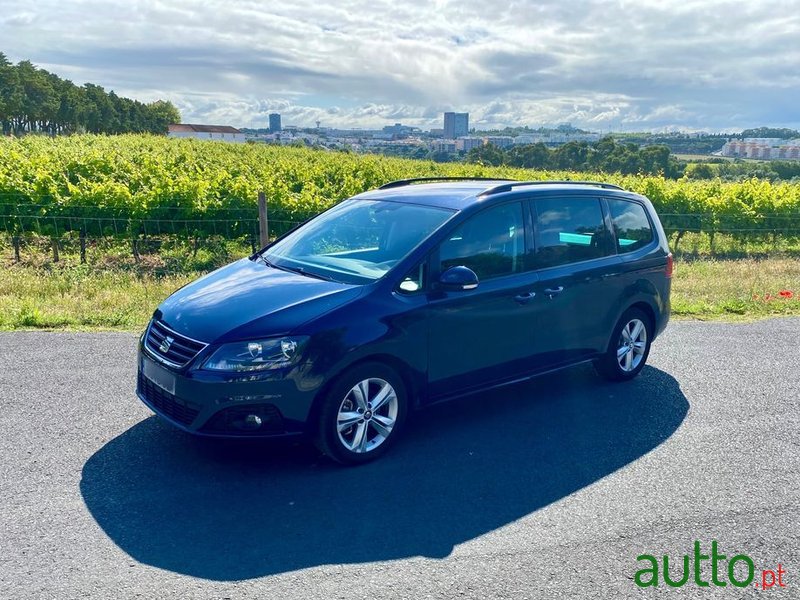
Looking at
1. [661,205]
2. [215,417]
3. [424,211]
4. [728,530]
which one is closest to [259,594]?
[215,417]

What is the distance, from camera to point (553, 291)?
5566 millimetres

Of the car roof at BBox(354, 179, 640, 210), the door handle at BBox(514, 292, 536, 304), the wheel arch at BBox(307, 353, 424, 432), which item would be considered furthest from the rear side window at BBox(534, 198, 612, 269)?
the wheel arch at BBox(307, 353, 424, 432)

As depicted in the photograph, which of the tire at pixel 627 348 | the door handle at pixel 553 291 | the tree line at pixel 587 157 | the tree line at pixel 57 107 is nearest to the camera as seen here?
the door handle at pixel 553 291

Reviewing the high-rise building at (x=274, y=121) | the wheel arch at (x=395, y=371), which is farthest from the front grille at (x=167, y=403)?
the high-rise building at (x=274, y=121)

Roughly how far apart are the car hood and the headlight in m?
0.06

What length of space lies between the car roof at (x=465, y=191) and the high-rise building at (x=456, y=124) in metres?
60.0

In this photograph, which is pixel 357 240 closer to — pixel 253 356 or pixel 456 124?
pixel 253 356

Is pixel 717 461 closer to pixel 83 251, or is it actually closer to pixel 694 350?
pixel 694 350

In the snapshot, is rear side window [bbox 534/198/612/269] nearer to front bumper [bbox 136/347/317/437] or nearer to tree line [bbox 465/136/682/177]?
front bumper [bbox 136/347/317/437]

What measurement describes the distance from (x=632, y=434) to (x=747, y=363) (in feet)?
8.88

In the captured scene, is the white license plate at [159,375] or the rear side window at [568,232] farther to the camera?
the rear side window at [568,232]

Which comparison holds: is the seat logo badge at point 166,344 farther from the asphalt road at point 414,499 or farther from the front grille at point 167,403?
the asphalt road at point 414,499

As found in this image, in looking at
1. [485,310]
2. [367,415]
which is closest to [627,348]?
[485,310]

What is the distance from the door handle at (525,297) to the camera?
17.5 feet
